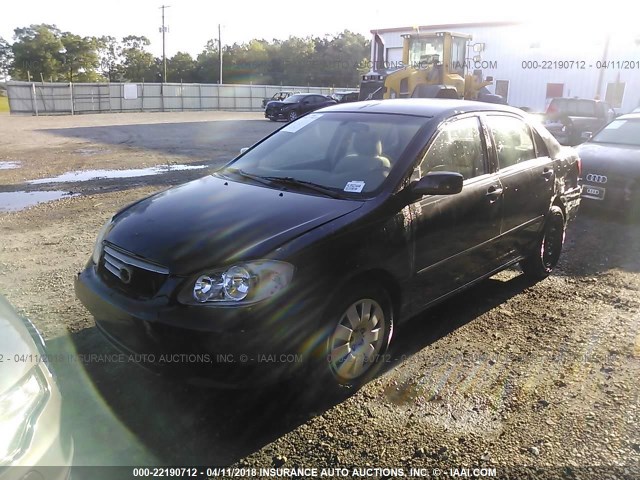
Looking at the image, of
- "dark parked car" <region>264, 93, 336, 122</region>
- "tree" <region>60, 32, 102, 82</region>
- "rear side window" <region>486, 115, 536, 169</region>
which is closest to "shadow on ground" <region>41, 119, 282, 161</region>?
"dark parked car" <region>264, 93, 336, 122</region>

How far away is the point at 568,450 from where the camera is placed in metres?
2.84

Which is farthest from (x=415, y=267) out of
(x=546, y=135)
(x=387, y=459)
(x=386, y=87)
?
(x=386, y=87)

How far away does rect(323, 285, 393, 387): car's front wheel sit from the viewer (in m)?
3.13

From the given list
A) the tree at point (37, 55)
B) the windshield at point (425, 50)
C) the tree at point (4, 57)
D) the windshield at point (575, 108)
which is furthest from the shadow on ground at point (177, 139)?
the tree at point (4, 57)

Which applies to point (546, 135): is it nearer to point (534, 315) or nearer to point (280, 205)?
point (534, 315)

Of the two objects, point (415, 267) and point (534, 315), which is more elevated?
point (415, 267)

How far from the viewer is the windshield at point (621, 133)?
27.9ft

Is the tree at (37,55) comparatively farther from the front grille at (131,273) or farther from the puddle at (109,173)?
the front grille at (131,273)

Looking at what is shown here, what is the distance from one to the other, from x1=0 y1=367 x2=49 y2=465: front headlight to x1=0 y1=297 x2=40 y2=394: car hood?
3cm

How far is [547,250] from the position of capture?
5355 millimetres

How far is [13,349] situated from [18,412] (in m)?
0.24

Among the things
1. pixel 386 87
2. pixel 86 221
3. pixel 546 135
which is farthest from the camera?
pixel 386 87

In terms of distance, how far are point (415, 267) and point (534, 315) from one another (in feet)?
4.98

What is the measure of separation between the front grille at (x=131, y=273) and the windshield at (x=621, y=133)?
795 cm
